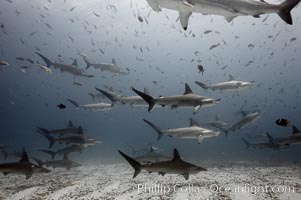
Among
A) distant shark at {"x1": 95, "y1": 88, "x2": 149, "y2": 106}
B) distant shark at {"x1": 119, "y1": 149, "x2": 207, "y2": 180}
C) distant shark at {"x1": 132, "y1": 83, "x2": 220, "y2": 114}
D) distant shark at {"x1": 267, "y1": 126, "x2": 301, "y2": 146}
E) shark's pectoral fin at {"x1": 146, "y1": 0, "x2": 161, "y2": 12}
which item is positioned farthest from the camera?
distant shark at {"x1": 95, "y1": 88, "x2": 149, "y2": 106}

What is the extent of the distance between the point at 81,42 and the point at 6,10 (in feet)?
65.3

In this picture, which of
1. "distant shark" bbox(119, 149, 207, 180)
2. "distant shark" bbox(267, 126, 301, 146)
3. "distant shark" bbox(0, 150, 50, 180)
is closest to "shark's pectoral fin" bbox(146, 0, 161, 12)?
"distant shark" bbox(119, 149, 207, 180)

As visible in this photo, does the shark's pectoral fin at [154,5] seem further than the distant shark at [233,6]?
Yes

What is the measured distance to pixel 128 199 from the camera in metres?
7.80

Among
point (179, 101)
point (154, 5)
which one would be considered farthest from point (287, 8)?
point (179, 101)

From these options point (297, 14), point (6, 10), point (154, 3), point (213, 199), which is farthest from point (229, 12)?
point (6, 10)

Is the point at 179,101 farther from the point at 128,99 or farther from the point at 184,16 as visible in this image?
the point at 128,99

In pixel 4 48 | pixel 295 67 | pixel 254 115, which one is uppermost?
Answer: pixel 295 67

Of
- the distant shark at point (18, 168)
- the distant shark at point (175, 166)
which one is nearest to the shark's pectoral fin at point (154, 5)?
the distant shark at point (175, 166)

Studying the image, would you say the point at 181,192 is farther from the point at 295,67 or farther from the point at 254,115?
the point at 295,67

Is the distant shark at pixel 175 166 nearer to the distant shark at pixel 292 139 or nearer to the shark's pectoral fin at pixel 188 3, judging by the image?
the shark's pectoral fin at pixel 188 3

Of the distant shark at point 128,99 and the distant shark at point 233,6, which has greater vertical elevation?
the distant shark at point 233,6

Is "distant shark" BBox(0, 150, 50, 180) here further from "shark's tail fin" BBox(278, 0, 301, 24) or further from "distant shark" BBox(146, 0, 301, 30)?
"shark's tail fin" BBox(278, 0, 301, 24)

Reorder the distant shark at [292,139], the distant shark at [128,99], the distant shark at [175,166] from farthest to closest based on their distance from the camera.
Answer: the distant shark at [128,99], the distant shark at [292,139], the distant shark at [175,166]
